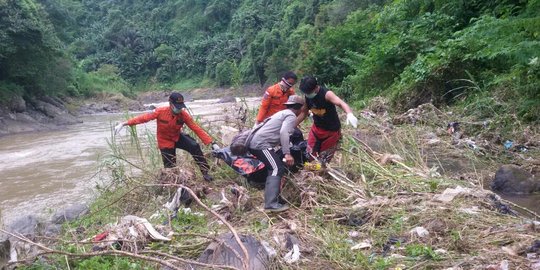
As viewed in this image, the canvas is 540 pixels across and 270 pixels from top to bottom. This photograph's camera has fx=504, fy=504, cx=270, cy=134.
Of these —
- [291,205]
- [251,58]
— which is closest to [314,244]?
[291,205]

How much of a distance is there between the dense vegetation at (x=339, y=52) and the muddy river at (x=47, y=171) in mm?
3983

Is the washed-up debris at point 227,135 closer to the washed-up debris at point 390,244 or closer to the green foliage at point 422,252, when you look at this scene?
the washed-up debris at point 390,244

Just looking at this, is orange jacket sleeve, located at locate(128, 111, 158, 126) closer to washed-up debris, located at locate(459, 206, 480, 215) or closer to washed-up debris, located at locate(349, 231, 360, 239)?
washed-up debris, located at locate(349, 231, 360, 239)

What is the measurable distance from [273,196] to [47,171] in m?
9.76

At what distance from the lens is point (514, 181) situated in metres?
5.92

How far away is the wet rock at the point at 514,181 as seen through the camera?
583cm

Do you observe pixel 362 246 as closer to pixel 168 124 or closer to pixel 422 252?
pixel 422 252

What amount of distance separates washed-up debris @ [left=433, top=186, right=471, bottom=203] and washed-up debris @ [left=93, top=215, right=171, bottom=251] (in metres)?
2.49

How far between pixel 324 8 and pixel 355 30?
20720mm

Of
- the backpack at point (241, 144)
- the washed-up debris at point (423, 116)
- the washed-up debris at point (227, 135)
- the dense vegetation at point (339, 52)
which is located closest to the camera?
the backpack at point (241, 144)

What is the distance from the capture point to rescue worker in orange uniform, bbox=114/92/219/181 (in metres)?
6.86

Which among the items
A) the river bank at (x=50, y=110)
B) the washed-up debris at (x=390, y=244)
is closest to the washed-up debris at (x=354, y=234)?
the washed-up debris at (x=390, y=244)

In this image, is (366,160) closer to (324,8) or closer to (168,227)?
(168,227)

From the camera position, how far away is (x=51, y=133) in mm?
23656
